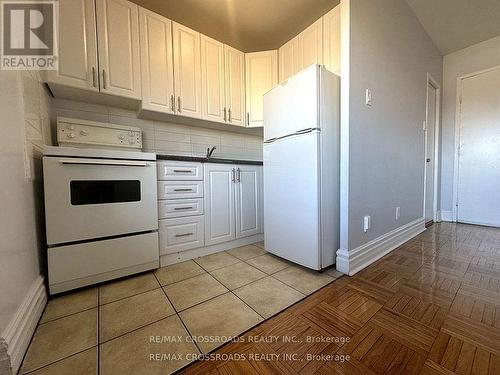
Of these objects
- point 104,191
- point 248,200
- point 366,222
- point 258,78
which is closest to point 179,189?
point 104,191

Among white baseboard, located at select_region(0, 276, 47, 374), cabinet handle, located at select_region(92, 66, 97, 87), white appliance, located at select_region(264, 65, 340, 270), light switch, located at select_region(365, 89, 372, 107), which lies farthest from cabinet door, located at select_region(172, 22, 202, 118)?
white baseboard, located at select_region(0, 276, 47, 374)

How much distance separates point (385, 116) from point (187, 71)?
6.21 feet

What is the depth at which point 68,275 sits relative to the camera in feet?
4.00

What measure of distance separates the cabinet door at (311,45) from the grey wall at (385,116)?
16.9 inches

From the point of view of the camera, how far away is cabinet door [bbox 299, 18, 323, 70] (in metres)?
1.92

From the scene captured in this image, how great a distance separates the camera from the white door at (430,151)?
2.71 metres

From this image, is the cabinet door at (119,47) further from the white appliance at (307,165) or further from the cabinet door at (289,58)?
the cabinet door at (289,58)

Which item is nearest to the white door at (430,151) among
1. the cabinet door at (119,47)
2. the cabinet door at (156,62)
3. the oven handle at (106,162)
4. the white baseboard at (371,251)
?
the white baseboard at (371,251)

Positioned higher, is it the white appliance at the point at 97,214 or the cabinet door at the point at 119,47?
the cabinet door at the point at 119,47

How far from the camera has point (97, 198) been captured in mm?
1332

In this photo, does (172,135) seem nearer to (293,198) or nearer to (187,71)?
(187,71)

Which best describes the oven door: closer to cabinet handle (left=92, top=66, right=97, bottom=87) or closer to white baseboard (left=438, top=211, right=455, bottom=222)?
cabinet handle (left=92, top=66, right=97, bottom=87)

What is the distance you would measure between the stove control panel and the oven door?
0.37 meters

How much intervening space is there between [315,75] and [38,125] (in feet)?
5.79
